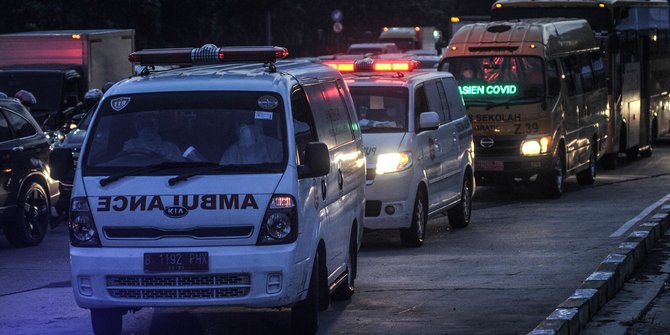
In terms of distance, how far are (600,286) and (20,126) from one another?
820 centimetres

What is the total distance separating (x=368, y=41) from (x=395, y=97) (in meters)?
52.8

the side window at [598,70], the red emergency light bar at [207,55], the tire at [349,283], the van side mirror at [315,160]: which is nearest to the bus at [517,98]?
the side window at [598,70]

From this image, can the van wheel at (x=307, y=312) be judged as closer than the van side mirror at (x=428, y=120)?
Yes

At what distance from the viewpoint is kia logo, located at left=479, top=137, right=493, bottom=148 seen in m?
20.9

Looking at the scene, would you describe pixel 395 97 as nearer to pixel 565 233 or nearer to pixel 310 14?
pixel 565 233

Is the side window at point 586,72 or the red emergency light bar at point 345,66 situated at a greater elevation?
the red emergency light bar at point 345,66

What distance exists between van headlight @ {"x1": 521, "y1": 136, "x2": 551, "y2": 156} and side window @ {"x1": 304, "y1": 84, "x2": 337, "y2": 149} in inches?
405

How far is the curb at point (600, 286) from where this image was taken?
360 inches

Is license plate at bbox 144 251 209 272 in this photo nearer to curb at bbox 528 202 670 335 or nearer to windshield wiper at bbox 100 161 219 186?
windshield wiper at bbox 100 161 219 186

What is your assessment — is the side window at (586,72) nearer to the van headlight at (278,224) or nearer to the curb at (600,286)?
the curb at (600,286)

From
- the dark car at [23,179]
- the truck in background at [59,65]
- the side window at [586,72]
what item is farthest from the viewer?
the truck in background at [59,65]

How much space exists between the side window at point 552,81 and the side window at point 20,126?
802 cm

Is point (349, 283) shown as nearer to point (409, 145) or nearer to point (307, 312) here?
point (307, 312)

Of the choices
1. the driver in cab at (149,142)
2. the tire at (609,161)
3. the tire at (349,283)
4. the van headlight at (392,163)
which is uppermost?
the driver in cab at (149,142)
